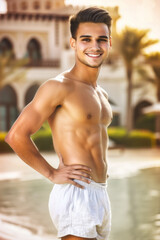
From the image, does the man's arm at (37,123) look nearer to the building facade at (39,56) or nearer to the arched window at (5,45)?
the building facade at (39,56)

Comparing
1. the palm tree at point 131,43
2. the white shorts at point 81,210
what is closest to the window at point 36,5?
the palm tree at point 131,43

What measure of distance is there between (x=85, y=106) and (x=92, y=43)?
32 cm

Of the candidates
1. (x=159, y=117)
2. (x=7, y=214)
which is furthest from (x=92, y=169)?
(x=159, y=117)

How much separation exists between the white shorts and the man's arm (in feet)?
0.22

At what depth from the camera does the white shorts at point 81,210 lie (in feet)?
7.57

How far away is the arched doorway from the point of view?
31969 mm

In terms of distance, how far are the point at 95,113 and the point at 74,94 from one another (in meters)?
0.15

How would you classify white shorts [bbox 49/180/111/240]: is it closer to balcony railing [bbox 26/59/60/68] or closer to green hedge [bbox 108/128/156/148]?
green hedge [bbox 108/128/156/148]

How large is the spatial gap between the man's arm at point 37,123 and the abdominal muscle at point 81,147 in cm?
5

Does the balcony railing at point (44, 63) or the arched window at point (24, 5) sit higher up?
the arched window at point (24, 5)

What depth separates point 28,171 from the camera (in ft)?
43.0

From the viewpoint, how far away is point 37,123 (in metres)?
2.31

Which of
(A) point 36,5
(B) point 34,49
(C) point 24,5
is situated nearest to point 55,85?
(B) point 34,49

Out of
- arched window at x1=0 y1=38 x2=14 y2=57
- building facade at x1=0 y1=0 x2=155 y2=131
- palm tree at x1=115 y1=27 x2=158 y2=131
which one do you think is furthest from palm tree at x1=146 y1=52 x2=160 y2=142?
arched window at x1=0 y1=38 x2=14 y2=57
